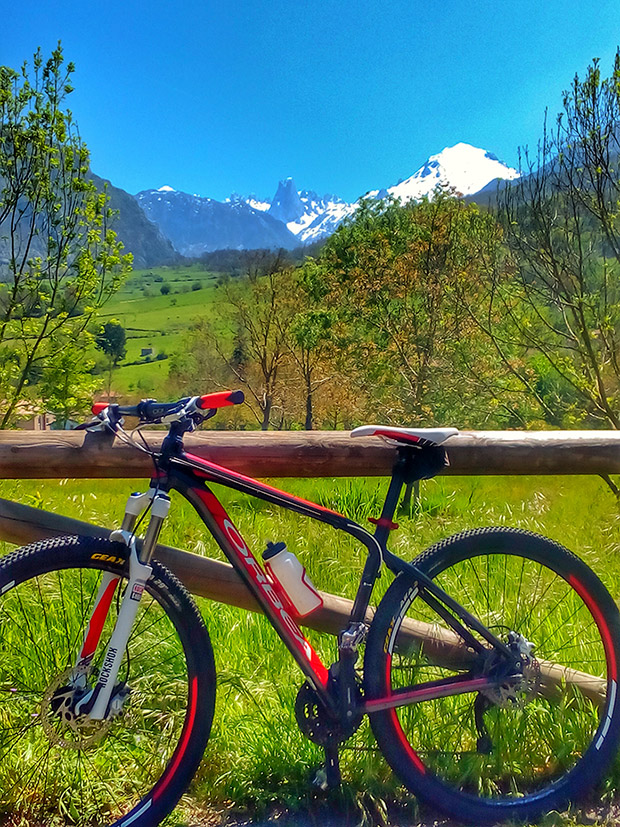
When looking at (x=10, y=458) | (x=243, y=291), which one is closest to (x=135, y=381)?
(x=243, y=291)

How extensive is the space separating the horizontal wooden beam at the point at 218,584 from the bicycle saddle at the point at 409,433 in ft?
2.06

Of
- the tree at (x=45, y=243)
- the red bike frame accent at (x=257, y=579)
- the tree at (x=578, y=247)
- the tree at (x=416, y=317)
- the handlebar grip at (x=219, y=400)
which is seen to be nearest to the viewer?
the handlebar grip at (x=219, y=400)

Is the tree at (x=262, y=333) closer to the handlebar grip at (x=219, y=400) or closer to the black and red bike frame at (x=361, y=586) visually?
the black and red bike frame at (x=361, y=586)

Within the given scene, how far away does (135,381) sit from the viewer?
187 feet

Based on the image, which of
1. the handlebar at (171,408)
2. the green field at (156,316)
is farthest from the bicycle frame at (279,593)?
the green field at (156,316)

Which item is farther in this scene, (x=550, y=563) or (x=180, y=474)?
(x=550, y=563)

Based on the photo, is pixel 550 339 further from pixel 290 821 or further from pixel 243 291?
pixel 243 291

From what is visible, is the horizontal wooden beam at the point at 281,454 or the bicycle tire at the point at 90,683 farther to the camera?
the horizontal wooden beam at the point at 281,454

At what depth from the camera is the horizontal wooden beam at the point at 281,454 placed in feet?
6.59

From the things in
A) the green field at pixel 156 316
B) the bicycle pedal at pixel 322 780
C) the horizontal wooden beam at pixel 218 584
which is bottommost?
the bicycle pedal at pixel 322 780

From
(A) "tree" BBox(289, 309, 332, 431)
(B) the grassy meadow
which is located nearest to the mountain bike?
(B) the grassy meadow

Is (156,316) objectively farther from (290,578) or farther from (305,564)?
(290,578)

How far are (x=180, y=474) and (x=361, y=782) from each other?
1.11 metres

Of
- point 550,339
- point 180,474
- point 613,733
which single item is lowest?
point 613,733
